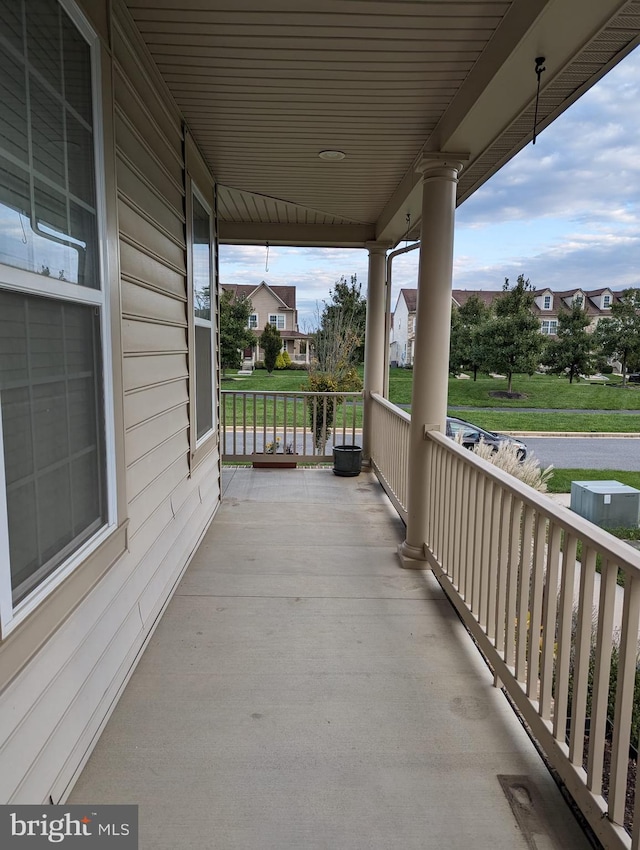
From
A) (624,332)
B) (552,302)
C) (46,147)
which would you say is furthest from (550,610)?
(46,147)

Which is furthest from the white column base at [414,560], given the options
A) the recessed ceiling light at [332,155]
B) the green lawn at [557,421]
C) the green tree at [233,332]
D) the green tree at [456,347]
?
the green tree at [233,332]

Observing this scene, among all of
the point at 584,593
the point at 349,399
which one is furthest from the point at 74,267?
the point at 349,399

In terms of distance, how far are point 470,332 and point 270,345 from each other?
5718 mm

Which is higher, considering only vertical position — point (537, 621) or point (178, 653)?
point (537, 621)

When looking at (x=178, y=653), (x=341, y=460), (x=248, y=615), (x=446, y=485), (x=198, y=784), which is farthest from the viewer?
(x=341, y=460)

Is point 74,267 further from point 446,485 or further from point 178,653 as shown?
point 446,485

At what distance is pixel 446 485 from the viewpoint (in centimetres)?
314

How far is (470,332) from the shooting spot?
10.7 feet

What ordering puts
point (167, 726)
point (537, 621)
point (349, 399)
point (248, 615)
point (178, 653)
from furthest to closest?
point (349, 399)
point (248, 615)
point (178, 653)
point (167, 726)
point (537, 621)

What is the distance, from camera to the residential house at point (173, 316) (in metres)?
1.44

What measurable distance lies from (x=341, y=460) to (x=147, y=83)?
4.21m

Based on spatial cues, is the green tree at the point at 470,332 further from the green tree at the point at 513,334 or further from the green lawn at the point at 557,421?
the green lawn at the point at 557,421

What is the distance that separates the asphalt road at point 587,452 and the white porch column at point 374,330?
132 inches

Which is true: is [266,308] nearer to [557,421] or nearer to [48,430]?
[557,421]
